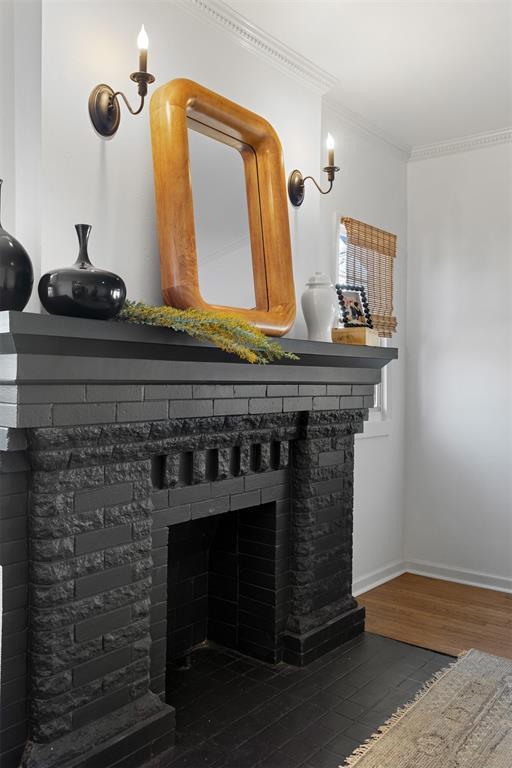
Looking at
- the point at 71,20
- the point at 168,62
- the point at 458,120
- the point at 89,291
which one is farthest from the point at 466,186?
the point at 89,291

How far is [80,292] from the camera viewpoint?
1.69m

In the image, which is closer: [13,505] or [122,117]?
[13,505]

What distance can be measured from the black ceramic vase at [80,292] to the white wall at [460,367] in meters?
2.68

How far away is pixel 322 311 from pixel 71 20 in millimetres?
1361

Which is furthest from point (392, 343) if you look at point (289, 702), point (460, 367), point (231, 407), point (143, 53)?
point (143, 53)

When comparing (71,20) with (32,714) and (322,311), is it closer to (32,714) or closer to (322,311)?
(322,311)

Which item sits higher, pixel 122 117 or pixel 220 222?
pixel 122 117

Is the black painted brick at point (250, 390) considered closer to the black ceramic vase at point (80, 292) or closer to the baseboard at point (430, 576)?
the black ceramic vase at point (80, 292)

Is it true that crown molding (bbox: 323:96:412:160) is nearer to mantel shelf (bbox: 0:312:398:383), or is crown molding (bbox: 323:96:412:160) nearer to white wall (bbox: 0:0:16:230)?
mantel shelf (bbox: 0:312:398:383)

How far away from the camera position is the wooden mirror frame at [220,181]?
2080 mm

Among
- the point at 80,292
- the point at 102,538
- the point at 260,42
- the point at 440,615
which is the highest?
the point at 260,42

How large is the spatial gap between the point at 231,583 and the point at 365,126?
8.41 feet

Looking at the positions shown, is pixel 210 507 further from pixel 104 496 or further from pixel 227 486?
pixel 104 496

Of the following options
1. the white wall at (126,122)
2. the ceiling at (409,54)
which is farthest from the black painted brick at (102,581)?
the ceiling at (409,54)
